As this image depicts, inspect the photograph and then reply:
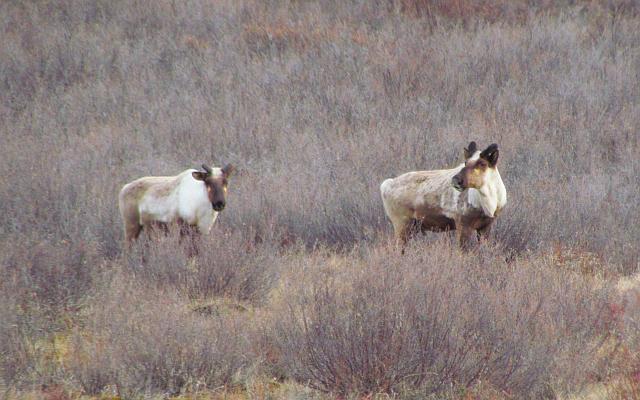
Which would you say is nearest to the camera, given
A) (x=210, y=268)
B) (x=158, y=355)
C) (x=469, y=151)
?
(x=158, y=355)

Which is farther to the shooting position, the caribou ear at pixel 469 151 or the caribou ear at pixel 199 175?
the caribou ear at pixel 199 175

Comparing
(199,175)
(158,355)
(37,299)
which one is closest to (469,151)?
(199,175)

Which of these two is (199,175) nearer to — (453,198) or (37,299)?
(37,299)

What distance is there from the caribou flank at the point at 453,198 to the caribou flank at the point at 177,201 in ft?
6.18

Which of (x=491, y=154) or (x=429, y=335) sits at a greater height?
(x=491, y=154)

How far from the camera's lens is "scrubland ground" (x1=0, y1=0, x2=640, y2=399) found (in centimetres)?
594

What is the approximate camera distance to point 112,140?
15.8 metres

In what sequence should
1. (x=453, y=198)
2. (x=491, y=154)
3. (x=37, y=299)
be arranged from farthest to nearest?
(x=453, y=198)
(x=491, y=154)
(x=37, y=299)

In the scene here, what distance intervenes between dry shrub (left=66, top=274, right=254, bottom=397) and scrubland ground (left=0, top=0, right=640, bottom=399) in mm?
17

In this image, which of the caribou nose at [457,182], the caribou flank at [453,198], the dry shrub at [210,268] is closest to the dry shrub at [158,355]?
the dry shrub at [210,268]

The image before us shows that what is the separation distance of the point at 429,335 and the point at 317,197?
6.02 m

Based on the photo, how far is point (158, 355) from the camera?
5922 mm

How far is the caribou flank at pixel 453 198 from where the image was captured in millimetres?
8195

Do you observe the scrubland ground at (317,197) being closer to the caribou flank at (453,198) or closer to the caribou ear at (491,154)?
the caribou flank at (453,198)
